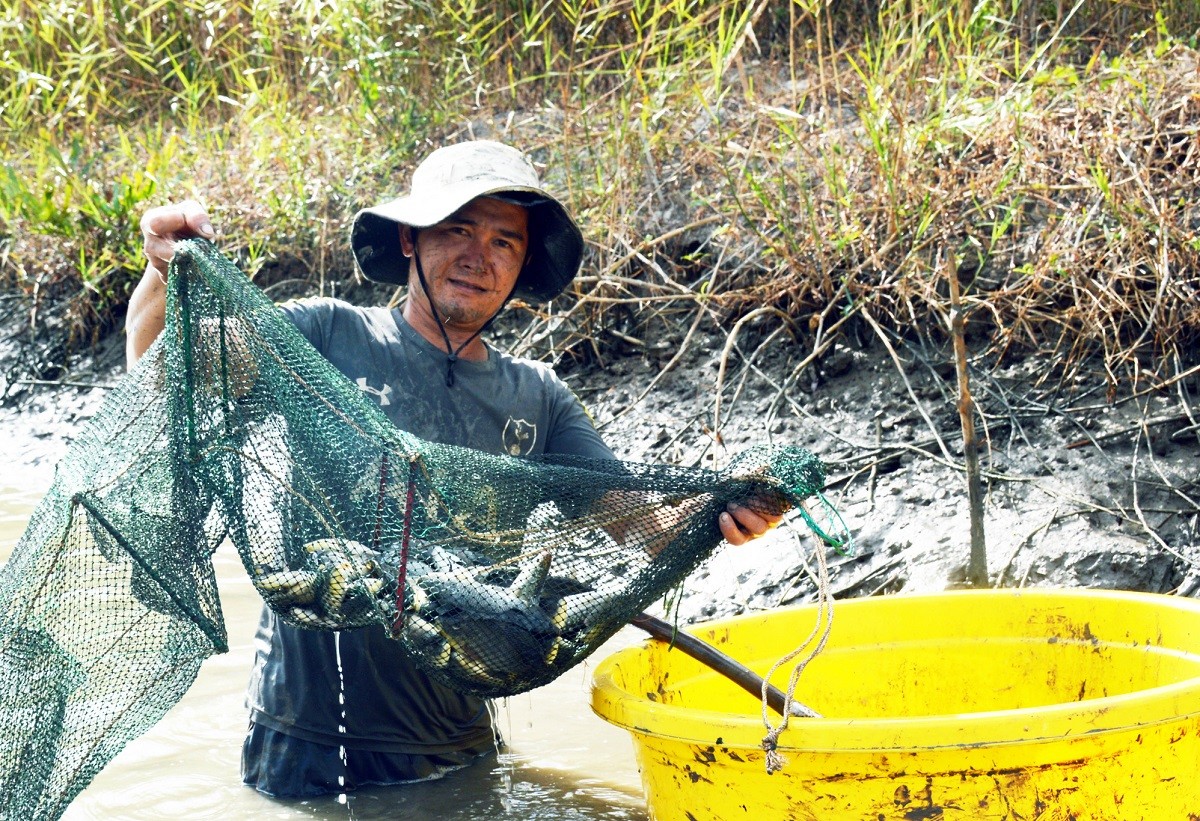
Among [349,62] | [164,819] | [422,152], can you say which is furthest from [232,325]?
[349,62]

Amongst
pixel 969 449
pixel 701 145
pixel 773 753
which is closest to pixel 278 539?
pixel 773 753

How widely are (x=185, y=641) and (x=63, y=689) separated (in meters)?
0.22

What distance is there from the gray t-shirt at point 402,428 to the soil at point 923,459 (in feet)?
2.57

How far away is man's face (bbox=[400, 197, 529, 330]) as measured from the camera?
289 cm

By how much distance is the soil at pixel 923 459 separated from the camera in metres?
3.58

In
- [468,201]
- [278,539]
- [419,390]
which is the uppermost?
[468,201]

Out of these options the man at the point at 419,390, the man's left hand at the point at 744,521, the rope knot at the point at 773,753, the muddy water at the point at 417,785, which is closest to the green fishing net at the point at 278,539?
the man's left hand at the point at 744,521

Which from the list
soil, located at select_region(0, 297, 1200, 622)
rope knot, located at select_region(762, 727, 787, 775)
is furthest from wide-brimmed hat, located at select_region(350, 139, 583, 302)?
rope knot, located at select_region(762, 727, 787, 775)

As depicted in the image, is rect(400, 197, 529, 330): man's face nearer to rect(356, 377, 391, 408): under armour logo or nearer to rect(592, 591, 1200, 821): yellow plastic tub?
rect(356, 377, 391, 408): under armour logo

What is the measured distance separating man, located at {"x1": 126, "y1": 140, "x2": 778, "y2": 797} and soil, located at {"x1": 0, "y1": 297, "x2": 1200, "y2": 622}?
859 millimetres

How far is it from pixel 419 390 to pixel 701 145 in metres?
2.36

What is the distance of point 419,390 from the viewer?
2875 millimetres

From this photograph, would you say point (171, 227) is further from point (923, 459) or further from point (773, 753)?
point (923, 459)

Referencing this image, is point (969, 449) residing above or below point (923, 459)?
above
